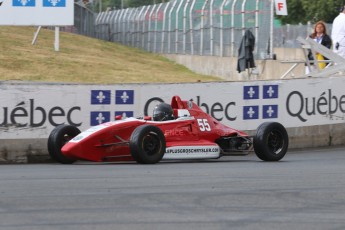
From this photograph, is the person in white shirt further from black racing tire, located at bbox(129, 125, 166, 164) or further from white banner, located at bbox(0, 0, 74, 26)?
white banner, located at bbox(0, 0, 74, 26)

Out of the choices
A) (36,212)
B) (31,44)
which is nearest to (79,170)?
(36,212)

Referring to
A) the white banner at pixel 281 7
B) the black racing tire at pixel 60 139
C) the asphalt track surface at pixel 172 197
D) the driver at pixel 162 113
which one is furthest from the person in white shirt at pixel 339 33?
the black racing tire at pixel 60 139

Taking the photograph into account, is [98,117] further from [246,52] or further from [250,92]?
[246,52]

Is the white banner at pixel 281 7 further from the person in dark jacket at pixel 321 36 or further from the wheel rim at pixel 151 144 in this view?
the wheel rim at pixel 151 144

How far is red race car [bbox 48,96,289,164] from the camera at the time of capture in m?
14.0

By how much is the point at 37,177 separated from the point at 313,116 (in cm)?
824

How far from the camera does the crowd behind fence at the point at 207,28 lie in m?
33.0

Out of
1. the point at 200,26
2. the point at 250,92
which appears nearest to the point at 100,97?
the point at 250,92

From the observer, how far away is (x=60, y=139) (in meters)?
14.6

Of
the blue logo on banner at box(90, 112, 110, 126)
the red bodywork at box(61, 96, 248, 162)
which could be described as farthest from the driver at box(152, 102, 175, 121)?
the blue logo on banner at box(90, 112, 110, 126)

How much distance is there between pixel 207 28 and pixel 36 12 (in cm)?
936

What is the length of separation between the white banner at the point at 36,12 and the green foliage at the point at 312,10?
41.6m

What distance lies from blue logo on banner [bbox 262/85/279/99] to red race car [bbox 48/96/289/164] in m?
2.44

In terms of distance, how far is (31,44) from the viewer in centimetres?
3597
